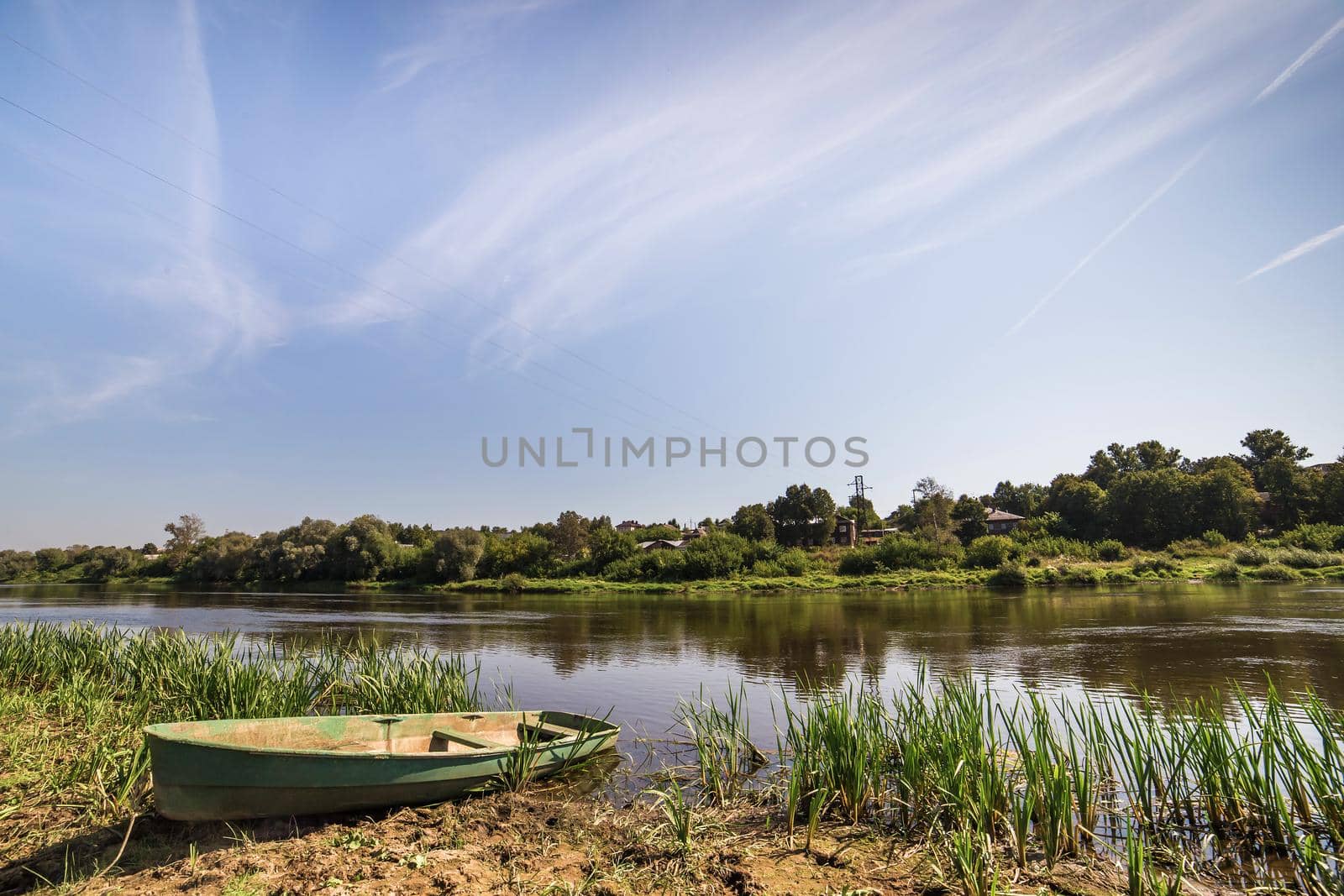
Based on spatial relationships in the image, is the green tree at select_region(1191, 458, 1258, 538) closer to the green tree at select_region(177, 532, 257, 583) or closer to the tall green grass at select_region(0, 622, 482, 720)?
the tall green grass at select_region(0, 622, 482, 720)

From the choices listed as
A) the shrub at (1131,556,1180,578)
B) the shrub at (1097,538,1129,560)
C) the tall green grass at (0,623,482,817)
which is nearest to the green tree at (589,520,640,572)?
the shrub at (1097,538,1129,560)

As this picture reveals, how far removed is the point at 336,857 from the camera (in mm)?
6172

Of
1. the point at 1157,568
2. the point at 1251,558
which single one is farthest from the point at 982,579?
the point at 1251,558

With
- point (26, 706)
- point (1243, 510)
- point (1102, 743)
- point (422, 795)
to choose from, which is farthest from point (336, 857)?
point (1243, 510)

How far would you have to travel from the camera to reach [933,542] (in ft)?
215

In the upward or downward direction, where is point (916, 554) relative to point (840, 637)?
upward

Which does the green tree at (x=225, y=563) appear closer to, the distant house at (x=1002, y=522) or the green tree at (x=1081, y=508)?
the distant house at (x=1002, y=522)

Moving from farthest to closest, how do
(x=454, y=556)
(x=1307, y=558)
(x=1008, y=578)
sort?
(x=454, y=556) → (x=1008, y=578) → (x=1307, y=558)

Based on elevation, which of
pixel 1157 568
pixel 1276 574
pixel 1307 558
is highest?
pixel 1307 558

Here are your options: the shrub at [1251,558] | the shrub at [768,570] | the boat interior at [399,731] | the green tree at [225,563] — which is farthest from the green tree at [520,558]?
the boat interior at [399,731]

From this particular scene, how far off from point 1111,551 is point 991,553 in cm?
1222

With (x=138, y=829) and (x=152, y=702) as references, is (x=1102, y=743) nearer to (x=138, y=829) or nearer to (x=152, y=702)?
(x=138, y=829)

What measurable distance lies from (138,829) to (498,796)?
343cm

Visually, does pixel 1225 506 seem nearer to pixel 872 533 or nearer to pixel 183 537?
pixel 872 533
